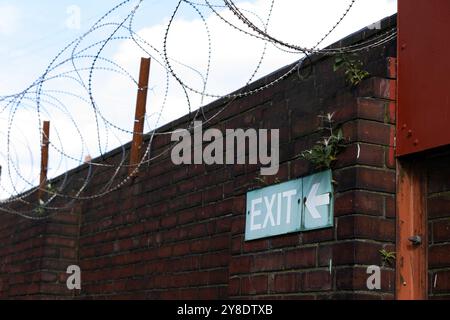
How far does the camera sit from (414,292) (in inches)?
147

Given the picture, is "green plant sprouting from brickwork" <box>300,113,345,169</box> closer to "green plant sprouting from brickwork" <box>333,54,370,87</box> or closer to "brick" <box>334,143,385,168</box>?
"brick" <box>334,143,385,168</box>

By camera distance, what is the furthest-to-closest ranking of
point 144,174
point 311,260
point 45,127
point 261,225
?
1. point 45,127
2. point 144,174
3. point 261,225
4. point 311,260

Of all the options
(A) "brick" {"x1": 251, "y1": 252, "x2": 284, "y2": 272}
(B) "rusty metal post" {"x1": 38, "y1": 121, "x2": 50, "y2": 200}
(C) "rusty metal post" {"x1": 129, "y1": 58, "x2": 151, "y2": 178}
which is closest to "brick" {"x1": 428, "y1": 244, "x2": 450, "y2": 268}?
(A) "brick" {"x1": 251, "y1": 252, "x2": 284, "y2": 272}

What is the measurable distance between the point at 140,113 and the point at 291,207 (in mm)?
3093

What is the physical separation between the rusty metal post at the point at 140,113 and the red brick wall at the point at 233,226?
0.17m

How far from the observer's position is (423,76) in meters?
3.76

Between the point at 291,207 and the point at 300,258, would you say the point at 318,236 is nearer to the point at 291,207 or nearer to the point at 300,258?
the point at 300,258

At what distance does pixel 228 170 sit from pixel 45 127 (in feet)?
11.8

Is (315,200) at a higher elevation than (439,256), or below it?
Answer: higher

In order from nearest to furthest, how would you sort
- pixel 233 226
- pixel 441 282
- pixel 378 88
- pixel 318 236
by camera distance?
pixel 441 282, pixel 378 88, pixel 318 236, pixel 233 226

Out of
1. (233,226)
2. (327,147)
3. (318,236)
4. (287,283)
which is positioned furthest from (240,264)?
(327,147)

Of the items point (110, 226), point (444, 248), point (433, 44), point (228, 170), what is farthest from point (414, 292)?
point (110, 226)

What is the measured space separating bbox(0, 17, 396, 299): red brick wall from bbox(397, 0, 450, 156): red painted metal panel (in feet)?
0.29
